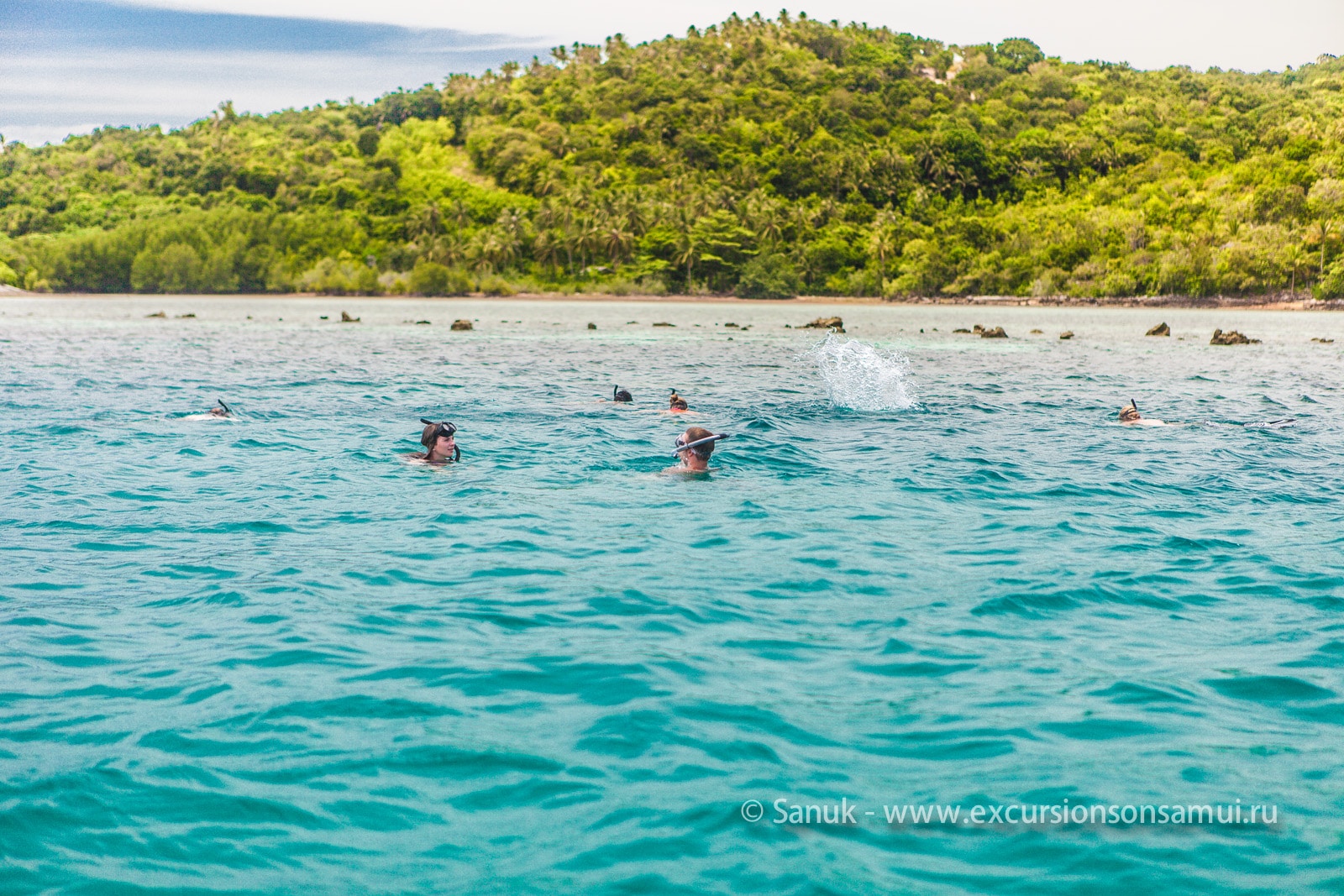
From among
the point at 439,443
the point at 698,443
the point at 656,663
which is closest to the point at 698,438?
the point at 698,443

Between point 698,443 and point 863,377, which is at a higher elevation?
point 863,377

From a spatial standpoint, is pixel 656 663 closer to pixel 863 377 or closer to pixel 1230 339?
pixel 863 377

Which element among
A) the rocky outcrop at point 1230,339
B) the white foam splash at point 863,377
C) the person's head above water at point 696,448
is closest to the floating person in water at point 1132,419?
the white foam splash at point 863,377

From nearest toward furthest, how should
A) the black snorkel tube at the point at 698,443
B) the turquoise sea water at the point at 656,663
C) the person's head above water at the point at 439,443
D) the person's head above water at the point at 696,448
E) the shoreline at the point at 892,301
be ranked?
the turquoise sea water at the point at 656,663 → the black snorkel tube at the point at 698,443 → the person's head above water at the point at 696,448 → the person's head above water at the point at 439,443 → the shoreline at the point at 892,301

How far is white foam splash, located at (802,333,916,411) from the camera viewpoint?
26844 mm

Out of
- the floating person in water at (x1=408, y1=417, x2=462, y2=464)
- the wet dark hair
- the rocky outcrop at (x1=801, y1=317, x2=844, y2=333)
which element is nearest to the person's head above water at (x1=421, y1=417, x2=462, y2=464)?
the floating person in water at (x1=408, y1=417, x2=462, y2=464)

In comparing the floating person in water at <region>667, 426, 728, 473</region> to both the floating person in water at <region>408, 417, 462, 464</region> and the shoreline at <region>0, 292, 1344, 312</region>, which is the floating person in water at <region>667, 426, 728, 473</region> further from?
the shoreline at <region>0, 292, 1344, 312</region>

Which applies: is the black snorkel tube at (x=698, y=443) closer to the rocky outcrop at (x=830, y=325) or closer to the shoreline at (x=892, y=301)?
the rocky outcrop at (x=830, y=325)

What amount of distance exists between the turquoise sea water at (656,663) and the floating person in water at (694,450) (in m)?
0.46

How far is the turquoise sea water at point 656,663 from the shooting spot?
5.06 meters

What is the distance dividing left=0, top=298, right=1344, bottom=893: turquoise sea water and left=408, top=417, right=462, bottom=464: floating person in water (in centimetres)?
51

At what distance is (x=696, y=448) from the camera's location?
15.0 m

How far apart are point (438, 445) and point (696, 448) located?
3.89 meters

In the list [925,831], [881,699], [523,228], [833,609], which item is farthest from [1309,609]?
[523,228]
